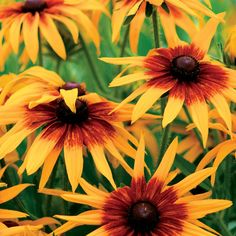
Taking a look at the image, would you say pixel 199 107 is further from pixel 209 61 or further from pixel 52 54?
pixel 52 54

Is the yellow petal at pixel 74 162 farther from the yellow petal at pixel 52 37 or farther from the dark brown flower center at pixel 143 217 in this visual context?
the yellow petal at pixel 52 37

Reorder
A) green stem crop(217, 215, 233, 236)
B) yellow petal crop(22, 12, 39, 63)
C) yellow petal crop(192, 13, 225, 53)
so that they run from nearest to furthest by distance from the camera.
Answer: green stem crop(217, 215, 233, 236) → yellow petal crop(192, 13, 225, 53) → yellow petal crop(22, 12, 39, 63)

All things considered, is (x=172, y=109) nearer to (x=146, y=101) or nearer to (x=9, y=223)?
(x=146, y=101)

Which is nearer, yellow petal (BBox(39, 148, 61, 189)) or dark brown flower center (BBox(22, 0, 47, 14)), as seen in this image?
yellow petal (BBox(39, 148, 61, 189))

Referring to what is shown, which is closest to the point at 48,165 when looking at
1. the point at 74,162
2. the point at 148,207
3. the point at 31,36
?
the point at 74,162

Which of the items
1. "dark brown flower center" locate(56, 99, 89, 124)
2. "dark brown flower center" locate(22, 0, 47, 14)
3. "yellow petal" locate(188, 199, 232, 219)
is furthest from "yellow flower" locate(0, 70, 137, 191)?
"dark brown flower center" locate(22, 0, 47, 14)

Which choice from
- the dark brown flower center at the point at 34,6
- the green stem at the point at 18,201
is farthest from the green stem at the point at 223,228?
the dark brown flower center at the point at 34,6

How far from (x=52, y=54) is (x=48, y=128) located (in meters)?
0.51

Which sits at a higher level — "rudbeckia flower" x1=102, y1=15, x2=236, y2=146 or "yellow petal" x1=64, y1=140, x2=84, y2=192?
"rudbeckia flower" x1=102, y1=15, x2=236, y2=146

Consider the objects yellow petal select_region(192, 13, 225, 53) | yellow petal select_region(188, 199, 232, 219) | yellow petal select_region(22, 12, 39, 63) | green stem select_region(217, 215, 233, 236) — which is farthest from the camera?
yellow petal select_region(22, 12, 39, 63)

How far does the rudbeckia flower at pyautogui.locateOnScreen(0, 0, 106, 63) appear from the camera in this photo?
1188 mm

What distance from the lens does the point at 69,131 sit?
37.3 inches

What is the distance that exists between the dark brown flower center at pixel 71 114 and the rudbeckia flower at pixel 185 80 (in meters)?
0.07

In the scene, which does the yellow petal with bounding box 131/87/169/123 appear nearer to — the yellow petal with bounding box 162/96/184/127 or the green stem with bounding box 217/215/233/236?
the yellow petal with bounding box 162/96/184/127
